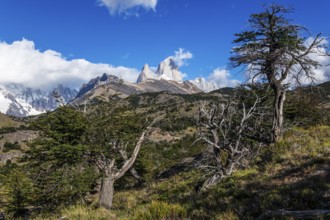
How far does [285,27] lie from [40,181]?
1733 cm

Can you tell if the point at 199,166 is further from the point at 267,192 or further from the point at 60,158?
the point at 60,158

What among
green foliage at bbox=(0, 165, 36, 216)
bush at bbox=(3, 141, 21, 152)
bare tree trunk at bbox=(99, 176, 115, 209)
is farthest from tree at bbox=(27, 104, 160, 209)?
bush at bbox=(3, 141, 21, 152)

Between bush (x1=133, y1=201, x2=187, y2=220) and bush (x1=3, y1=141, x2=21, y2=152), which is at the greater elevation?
bush (x1=3, y1=141, x2=21, y2=152)

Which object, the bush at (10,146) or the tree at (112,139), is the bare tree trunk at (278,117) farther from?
the bush at (10,146)

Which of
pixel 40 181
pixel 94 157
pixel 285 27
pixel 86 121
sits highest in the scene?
pixel 285 27

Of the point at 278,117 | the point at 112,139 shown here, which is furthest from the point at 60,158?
the point at 278,117

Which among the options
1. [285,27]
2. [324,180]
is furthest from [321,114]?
[324,180]

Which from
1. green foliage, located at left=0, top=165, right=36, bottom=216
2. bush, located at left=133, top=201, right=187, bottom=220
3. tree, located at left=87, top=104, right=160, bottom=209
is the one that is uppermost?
tree, located at left=87, top=104, right=160, bottom=209

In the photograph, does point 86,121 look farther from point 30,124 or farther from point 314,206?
point 314,206

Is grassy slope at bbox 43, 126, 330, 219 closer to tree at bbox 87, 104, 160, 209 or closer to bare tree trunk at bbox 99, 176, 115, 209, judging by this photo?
bare tree trunk at bbox 99, 176, 115, 209

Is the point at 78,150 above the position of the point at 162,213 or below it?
above

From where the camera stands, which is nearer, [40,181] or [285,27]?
[285,27]

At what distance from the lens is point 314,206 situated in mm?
6531

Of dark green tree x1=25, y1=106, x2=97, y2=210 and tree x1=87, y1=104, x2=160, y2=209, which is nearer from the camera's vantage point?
tree x1=87, y1=104, x2=160, y2=209
